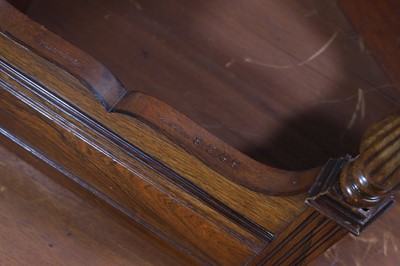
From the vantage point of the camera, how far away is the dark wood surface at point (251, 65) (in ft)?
4.40

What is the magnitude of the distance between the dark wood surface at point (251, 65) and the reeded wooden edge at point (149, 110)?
323mm

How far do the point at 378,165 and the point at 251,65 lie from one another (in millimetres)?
676

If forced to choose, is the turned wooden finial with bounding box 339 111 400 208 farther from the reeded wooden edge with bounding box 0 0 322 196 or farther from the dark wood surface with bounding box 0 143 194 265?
the dark wood surface with bounding box 0 143 194 265

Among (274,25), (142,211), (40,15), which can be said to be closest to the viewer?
(142,211)

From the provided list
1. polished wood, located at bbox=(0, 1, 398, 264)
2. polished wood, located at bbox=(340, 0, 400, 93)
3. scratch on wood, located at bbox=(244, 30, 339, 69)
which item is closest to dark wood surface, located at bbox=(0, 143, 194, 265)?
polished wood, located at bbox=(0, 1, 398, 264)

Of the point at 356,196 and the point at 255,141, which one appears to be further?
the point at 255,141

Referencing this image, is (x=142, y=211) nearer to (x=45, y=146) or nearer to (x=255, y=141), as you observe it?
(x=45, y=146)

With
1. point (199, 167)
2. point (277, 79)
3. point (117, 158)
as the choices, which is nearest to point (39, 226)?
point (117, 158)

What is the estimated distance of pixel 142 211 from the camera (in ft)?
3.73

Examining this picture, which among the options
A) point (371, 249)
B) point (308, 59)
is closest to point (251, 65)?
point (308, 59)

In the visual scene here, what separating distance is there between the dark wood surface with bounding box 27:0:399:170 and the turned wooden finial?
0.52 meters

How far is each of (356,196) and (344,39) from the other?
2.38 ft

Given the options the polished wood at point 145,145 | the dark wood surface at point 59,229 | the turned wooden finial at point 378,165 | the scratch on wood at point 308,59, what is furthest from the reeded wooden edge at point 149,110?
the scratch on wood at point 308,59

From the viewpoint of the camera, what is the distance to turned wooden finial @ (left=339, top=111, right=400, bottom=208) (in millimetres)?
758
